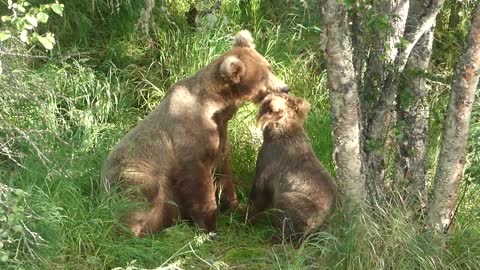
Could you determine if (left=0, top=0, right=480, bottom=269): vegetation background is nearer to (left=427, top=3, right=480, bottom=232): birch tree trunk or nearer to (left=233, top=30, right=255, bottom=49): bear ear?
(left=427, top=3, right=480, bottom=232): birch tree trunk

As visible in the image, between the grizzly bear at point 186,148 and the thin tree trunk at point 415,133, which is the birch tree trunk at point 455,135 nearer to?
the thin tree trunk at point 415,133

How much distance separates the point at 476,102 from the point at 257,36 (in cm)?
244

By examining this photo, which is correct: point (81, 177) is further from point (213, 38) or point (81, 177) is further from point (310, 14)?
point (310, 14)

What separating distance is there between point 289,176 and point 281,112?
55 centimetres

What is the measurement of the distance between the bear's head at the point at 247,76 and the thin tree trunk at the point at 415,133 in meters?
1.12

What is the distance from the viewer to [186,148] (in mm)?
5945

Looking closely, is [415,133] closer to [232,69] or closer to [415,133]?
[415,133]

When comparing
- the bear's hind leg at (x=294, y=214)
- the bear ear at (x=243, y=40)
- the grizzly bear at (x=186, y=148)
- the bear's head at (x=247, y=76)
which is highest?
the bear ear at (x=243, y=40)

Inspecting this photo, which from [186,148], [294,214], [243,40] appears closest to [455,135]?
[294,214]

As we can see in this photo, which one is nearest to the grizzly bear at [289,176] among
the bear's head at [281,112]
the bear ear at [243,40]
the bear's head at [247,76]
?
the bear's head at [281,112]

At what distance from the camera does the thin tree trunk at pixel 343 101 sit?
4715 mm

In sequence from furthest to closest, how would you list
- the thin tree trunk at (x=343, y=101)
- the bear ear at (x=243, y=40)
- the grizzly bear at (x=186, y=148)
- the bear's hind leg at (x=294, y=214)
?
the bear ear at (x=243, y=40) < the grizzly bear at (x=186, y=148) < the bear's hind leg at (x=294, y=214) < the thin tree trunk at (x=343, y=101)

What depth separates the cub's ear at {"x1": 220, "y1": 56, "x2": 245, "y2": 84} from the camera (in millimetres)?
6102

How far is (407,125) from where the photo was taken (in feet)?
18.3
